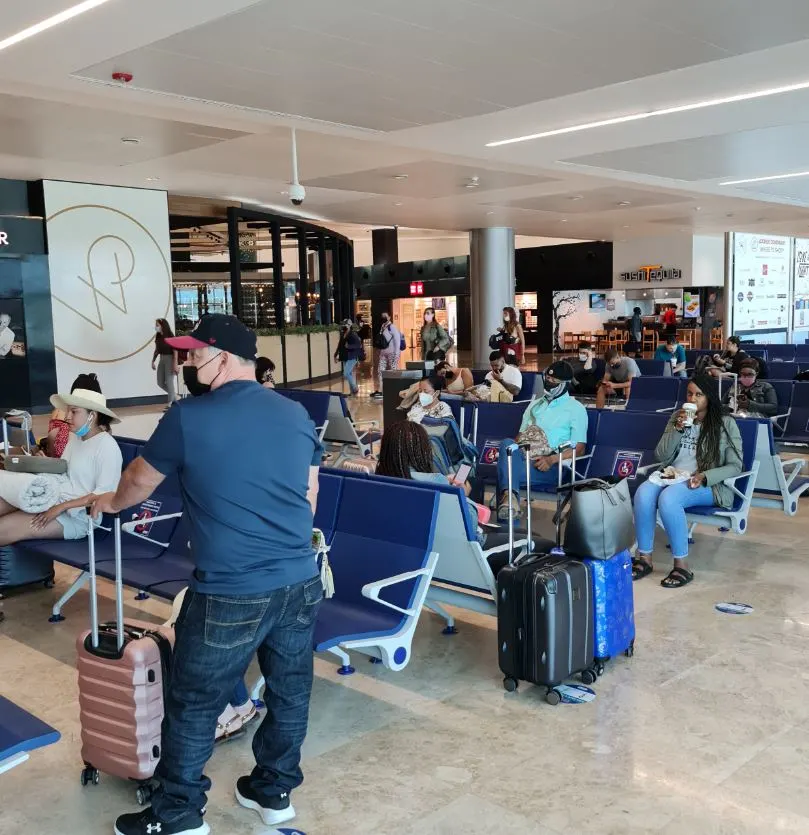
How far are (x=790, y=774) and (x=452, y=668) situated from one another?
1638 millimetres

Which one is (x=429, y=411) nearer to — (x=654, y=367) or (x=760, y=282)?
(x=654, y=367)

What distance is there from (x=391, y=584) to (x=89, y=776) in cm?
141

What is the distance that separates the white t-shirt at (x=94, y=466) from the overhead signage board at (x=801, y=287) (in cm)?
2654

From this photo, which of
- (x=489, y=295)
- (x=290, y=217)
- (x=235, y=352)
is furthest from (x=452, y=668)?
(x=489, y=295)

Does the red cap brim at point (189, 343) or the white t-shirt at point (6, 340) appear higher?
the red cap brim at point (189, 343)

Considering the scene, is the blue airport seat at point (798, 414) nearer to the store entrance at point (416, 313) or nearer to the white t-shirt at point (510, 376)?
the white t-shirt at point (510, 376)

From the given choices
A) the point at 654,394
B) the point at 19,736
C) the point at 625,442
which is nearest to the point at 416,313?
the point at 654,394

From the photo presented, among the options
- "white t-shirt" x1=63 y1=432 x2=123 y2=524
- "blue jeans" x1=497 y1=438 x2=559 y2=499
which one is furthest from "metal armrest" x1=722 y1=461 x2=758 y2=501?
"white t-shirt" x1=63 y1=432 x2=123 y2=524

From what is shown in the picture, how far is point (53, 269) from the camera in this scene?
596 inches

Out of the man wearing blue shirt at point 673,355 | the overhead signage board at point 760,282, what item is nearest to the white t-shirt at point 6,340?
the man wearing blue shirt at point 673,355

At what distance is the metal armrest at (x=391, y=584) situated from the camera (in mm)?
3781

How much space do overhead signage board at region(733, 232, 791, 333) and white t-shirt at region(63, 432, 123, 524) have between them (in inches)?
911

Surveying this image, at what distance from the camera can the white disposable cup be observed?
5902mm

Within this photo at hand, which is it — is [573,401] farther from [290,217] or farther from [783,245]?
[783,245]
